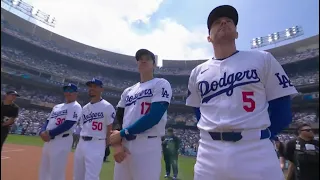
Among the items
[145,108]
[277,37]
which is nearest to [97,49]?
[277,37]

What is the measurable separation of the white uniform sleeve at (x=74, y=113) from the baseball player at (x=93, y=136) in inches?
7.6

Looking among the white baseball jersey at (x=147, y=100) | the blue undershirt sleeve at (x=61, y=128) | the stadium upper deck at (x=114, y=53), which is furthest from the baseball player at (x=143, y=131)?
the stadium upper deck at (x=114, y=53)

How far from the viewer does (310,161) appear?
12.7ft

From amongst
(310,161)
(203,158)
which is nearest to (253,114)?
(203,158)

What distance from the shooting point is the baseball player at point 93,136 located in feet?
11.4

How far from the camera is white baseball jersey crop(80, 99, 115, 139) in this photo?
149 inches

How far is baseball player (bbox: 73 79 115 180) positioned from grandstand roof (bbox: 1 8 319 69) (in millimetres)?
28159

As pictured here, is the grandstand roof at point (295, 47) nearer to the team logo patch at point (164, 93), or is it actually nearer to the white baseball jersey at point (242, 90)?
the team logo patch at point (164, 93)

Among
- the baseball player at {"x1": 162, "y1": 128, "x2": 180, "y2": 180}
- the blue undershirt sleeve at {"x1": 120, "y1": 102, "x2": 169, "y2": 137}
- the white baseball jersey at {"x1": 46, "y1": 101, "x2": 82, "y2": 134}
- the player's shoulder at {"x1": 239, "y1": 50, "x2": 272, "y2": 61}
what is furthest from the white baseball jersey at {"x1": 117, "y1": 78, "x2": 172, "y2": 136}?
the baseball player at {"x1": 162, "y1": 128, "x2": 180, "y2": 180}

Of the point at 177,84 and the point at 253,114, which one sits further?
the point at 177,84

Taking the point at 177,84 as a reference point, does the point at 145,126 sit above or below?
below

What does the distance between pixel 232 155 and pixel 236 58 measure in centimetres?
68

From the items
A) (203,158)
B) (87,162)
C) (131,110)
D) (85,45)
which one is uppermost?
(85,45)

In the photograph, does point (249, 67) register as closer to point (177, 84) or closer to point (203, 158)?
point (203, 158)
